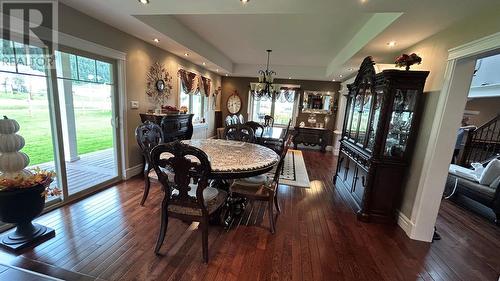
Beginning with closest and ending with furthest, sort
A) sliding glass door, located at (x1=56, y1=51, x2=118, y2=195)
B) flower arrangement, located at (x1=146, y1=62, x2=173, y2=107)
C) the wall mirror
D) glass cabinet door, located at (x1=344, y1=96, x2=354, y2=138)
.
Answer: sliding glass door, located at (x1=56, y1=51, x2=118, y2=195) < flower arrangement, located at (x1=146, y1=62, x2=173, y2=107) < glass cabinet door, located at (x1=344, y1=96, x2=354, y2=138) < the wall mirror

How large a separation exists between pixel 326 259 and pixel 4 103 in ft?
11.9

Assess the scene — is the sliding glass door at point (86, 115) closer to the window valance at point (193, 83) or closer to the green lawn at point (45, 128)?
the green lawn at point (45, 128)

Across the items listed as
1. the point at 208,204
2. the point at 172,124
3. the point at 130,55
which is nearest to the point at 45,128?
the point at 130,55

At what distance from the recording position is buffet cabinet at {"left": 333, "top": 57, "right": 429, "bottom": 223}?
258cm

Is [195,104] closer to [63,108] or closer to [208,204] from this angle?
[63,108]

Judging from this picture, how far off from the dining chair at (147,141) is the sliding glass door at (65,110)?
3.27 feet

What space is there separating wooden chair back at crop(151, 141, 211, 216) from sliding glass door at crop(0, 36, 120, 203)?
185 centimetres

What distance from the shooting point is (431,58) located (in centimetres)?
253

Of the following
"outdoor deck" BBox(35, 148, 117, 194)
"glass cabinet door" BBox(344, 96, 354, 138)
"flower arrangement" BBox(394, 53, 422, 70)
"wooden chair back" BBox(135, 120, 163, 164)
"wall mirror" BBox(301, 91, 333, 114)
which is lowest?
"outdoor deck" BBox(35, 148, 117, 194)

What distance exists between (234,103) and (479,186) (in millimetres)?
6744

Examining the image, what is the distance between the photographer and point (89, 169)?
3.67 meters

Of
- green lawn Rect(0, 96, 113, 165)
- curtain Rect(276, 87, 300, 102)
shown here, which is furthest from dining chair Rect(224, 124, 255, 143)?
curtain Rect(276, 87, 300, 102)

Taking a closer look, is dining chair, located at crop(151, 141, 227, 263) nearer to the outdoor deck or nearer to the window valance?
the outdoor deck

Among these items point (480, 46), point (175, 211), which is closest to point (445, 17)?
point (480, 46)
